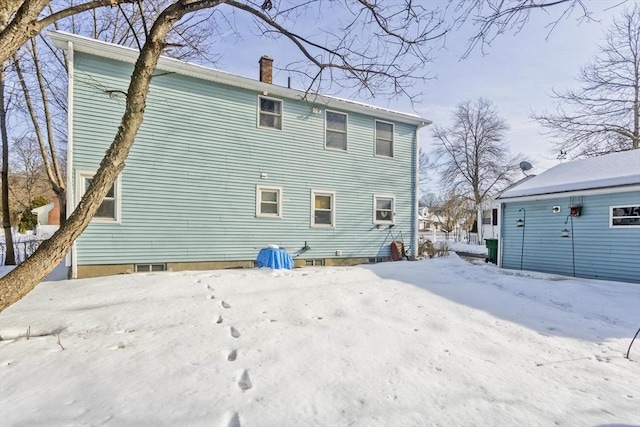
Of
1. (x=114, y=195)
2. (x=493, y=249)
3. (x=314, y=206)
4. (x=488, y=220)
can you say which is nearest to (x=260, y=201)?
(x=314, y=206)

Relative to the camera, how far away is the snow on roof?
9422mm

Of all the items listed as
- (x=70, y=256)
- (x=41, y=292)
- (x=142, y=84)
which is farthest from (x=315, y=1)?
(x=70, y=256)

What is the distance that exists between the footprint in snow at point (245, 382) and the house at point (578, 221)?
1040cm

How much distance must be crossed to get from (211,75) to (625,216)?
11.6m

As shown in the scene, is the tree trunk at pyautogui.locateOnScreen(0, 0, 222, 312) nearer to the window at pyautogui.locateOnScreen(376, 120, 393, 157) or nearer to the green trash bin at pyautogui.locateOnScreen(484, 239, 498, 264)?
the window at pyautogui.locateOnScreen(376, 120, 393, 157)

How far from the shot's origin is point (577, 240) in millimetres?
10234

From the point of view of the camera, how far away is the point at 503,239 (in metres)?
12.7

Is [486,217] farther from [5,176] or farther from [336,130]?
[5,176]

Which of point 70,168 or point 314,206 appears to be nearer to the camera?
point 70,168

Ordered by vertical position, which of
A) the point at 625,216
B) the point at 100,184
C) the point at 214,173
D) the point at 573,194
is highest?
the point at 214,173

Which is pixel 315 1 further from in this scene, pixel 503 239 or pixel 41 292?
pixel 503 239

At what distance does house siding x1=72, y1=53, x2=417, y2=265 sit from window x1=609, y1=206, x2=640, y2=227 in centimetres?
621

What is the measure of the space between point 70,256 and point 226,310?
17.5ft

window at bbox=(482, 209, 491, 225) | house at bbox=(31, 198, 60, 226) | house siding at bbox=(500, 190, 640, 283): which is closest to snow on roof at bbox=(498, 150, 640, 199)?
house siding at bbox=(500, 190, 640, 283)
